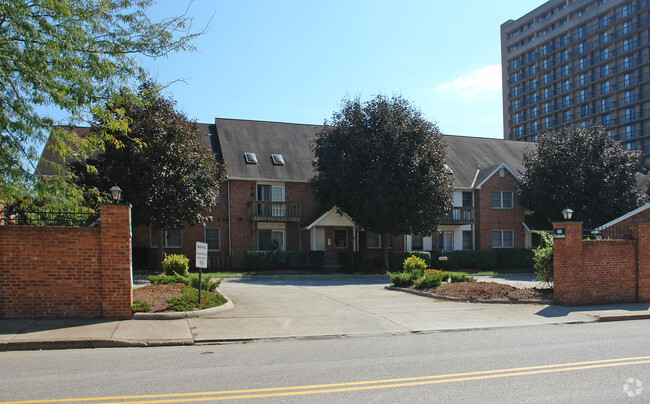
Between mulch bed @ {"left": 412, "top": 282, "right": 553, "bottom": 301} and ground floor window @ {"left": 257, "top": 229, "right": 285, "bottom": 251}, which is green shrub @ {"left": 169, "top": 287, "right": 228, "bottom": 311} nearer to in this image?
mulch bed @ {"left": 412, "top": 282, "right": 553, "bottom": 301}

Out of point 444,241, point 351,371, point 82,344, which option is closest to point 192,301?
point 82,344

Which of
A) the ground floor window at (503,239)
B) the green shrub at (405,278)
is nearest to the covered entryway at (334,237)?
the ground floor window at (503,239)

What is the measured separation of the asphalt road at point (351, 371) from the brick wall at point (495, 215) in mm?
25200

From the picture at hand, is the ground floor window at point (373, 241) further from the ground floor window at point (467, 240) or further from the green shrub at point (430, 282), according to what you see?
the green shrub at point (430, 282)

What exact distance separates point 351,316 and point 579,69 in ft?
271

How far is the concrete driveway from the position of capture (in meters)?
11.0

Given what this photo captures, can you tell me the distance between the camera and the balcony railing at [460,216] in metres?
33.7

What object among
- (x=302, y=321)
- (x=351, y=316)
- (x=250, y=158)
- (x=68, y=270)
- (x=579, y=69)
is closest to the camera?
(x=68, y=270)

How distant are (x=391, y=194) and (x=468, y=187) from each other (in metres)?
9.83

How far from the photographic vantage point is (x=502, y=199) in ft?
117

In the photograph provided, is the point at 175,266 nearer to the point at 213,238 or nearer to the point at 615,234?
the point at 213,238

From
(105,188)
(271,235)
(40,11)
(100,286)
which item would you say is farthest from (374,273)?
(40,11)

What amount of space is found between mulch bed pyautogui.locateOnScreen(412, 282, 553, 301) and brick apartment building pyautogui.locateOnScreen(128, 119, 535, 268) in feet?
47.3

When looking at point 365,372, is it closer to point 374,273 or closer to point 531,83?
point 374,273
